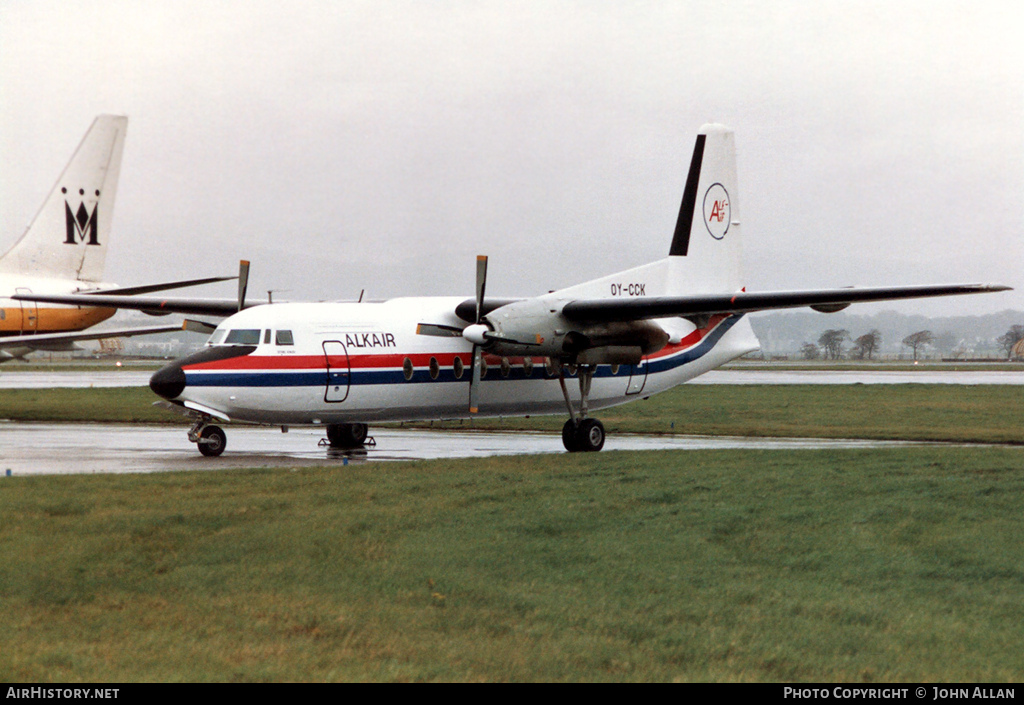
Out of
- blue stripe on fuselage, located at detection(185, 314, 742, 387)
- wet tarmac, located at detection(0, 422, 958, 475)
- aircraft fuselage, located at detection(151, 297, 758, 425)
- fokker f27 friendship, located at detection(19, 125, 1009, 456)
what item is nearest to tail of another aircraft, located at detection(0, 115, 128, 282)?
wet tarmac, located at detection(0, 422, 958, 475)

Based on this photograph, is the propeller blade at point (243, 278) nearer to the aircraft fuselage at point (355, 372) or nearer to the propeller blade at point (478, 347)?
the aircraft fuselage at point (355, 372)

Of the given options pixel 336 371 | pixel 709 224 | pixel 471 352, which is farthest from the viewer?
pixel 709 224

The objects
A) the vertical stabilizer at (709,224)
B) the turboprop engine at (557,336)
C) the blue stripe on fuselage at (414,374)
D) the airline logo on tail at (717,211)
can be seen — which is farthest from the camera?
the airline logo on tail at (717,211)

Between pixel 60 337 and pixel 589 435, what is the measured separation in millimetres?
18406

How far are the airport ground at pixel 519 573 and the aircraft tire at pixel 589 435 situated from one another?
6.41m

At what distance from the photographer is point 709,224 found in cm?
2970

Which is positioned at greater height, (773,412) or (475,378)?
(475,378)

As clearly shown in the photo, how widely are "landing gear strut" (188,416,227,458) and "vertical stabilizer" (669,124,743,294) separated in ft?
40.4

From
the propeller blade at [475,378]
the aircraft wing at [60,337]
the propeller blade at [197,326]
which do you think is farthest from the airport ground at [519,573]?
the aircraft wing at [60,337]

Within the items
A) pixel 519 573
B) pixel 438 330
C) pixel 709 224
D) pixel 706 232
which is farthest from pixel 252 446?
pixel 519 573

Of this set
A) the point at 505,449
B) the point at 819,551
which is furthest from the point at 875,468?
the point at 505,449

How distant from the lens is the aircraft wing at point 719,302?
2375cm

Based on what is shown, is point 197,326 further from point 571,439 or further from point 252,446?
point 571,439

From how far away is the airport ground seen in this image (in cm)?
855
